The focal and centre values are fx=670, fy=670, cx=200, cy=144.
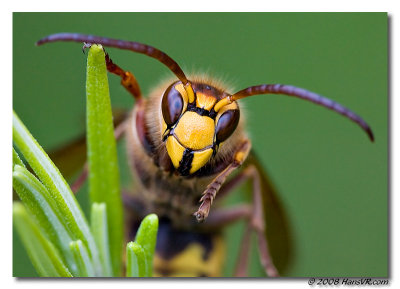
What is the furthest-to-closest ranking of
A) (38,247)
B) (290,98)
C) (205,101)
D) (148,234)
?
(290,98) < (205,101) < (148,234) < (38,247)

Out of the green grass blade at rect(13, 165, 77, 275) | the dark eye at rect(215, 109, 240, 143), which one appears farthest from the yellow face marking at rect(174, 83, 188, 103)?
the green grass blade at rect(13, 165, 77, 275)

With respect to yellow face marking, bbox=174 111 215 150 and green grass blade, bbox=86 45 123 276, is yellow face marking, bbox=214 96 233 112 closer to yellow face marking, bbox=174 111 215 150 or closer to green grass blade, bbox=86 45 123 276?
yellow face marking, bbox=174 111 215 150

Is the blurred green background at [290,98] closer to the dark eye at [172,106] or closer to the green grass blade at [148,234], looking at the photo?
the dark eye at [172,106]

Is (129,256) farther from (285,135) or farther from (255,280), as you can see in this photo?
(285,135)

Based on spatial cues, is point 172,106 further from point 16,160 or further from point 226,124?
point 16,160

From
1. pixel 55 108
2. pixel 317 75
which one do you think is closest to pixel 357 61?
pixel 317 75

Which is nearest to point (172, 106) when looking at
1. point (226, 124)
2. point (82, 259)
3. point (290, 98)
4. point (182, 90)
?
point (182, 90)
